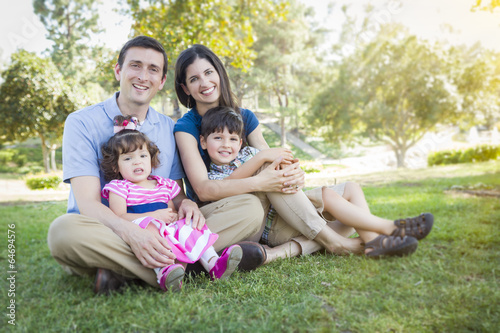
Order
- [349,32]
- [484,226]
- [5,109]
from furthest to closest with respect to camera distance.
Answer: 1. [349,32]
2. [5,109]
3. [484,226]

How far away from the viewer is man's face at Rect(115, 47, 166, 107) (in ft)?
8.29

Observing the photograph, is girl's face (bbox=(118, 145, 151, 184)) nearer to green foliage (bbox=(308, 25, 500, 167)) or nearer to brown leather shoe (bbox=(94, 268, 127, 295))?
brown leather shoe (bbox=(94, 268, 127, 295))

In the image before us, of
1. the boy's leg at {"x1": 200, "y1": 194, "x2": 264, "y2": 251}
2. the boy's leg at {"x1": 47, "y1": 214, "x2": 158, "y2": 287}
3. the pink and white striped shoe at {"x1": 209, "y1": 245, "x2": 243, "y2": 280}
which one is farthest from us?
the boy's leg at {"x1": 200, "y1": 194, "x2": 264, "y2": 251}

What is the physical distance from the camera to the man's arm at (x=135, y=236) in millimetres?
1950

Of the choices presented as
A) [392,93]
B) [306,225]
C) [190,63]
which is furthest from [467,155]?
[190,63]

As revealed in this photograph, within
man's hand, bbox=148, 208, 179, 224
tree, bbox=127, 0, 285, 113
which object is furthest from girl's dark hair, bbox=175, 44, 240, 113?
tree, bbox=127, 0, 285, 113

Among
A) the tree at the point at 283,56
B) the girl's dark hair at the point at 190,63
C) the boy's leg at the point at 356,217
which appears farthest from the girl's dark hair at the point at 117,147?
the tree at the point at 283,56

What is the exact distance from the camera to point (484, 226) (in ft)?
11.1

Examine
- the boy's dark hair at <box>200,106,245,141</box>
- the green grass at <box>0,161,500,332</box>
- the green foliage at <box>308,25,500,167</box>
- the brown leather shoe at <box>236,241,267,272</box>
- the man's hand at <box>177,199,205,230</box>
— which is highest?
the green foliage at <box>308,25,500,167</box>

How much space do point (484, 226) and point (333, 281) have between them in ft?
6.91

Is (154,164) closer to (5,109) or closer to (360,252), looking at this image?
(360,252)

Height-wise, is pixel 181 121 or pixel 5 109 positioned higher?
pixel 5 109

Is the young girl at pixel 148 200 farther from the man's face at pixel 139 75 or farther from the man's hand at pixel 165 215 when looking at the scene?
the man's face at pixel 139 75

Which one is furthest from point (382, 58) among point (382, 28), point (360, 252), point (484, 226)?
point (360, 252)
